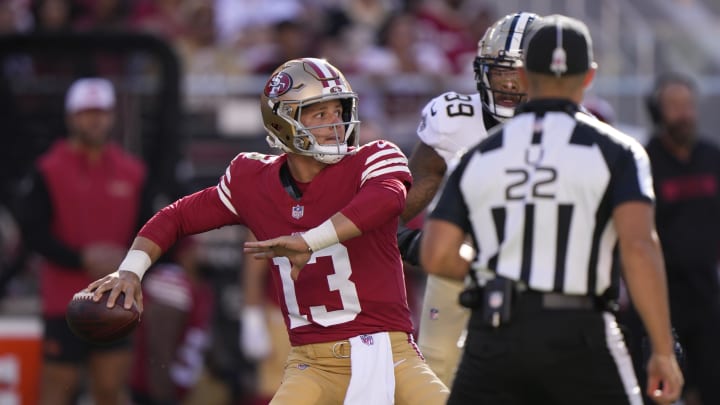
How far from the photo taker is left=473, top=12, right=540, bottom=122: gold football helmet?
18.4 ft

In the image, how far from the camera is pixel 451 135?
5.81m

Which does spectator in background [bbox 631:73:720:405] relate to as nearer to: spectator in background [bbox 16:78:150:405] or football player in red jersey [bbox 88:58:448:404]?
spectator in background [bbox 16:78:150:405]

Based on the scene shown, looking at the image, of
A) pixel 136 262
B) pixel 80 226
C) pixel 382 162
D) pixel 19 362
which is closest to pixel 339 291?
pixel 382 162

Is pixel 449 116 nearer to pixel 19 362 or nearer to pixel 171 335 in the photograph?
pixel 171 335

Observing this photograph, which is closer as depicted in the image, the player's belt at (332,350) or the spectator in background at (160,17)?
the player's belt at (332,350)

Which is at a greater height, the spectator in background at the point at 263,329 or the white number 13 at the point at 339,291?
the white number 13 at the point at 339,291

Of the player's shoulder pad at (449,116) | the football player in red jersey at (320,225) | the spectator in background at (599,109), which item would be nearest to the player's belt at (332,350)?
the football player in red jersey at (320,225)

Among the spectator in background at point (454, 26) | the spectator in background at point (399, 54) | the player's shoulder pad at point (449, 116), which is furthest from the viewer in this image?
the spectator in background at point (454, 26)

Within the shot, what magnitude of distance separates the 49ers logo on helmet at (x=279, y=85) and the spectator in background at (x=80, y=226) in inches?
123

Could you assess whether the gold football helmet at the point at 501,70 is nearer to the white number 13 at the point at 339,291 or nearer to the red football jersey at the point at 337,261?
the red football jersey at the point at 337,261

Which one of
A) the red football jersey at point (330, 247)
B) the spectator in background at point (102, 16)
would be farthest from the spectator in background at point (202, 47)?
the red football jersey at point (330, 247)

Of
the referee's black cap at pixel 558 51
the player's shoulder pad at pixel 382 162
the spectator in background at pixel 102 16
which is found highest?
the referee's black cap at pixel 558 51

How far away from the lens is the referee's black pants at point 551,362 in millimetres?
4102

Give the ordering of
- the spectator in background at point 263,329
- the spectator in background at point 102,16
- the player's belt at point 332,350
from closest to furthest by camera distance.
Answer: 1. the player's belt at point 332,350
2. the spectator in background at point 263,329
3. the spectator in background at point 102,16
